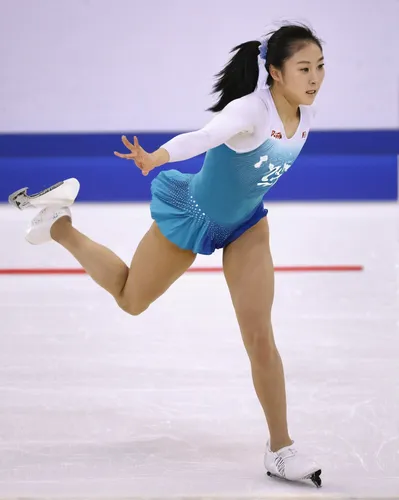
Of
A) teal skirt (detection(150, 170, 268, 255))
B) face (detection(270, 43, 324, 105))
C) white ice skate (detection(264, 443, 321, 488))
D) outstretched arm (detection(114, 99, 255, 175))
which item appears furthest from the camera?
teal skirt (detection(150, 170, 268, 255))

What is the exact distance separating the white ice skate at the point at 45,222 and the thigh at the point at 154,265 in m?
0.39

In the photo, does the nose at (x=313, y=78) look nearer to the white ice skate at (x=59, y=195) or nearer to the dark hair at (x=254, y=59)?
the dark hair at (x=254, y=59)

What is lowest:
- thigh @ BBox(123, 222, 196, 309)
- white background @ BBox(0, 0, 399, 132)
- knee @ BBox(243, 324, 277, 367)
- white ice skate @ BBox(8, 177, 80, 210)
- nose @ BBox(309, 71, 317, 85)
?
white background @ BBox(0, 0, 399, 132)

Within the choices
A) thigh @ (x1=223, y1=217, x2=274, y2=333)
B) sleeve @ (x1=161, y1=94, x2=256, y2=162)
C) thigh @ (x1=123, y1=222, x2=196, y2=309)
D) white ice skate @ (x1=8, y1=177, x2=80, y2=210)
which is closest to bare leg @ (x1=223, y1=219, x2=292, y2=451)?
thigh @ (x1=223, y1=217, x2=274, y2=333)

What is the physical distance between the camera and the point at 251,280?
8.07 ft

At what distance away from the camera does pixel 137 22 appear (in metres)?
7.32

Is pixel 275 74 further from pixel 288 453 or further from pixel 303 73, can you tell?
pixel 288 453

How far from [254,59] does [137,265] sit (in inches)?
28.3

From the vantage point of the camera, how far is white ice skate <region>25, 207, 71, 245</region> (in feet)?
9.89

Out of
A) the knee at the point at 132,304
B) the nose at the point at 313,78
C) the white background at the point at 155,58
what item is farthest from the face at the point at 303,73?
the white background at the point at 155,58

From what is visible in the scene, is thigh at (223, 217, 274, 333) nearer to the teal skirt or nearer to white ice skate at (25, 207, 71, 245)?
the teal skirt

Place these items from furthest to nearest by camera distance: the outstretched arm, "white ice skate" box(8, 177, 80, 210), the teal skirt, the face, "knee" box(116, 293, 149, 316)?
1. "white ice skate" box(8, 177, 80, 210)
2. "knee" box(116, 293, 149, 316)
3. the teal skirt
4. the face
5. the outstretched arm

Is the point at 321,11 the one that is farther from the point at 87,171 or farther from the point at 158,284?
the point at 158,284

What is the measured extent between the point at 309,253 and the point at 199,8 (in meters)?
2.79
